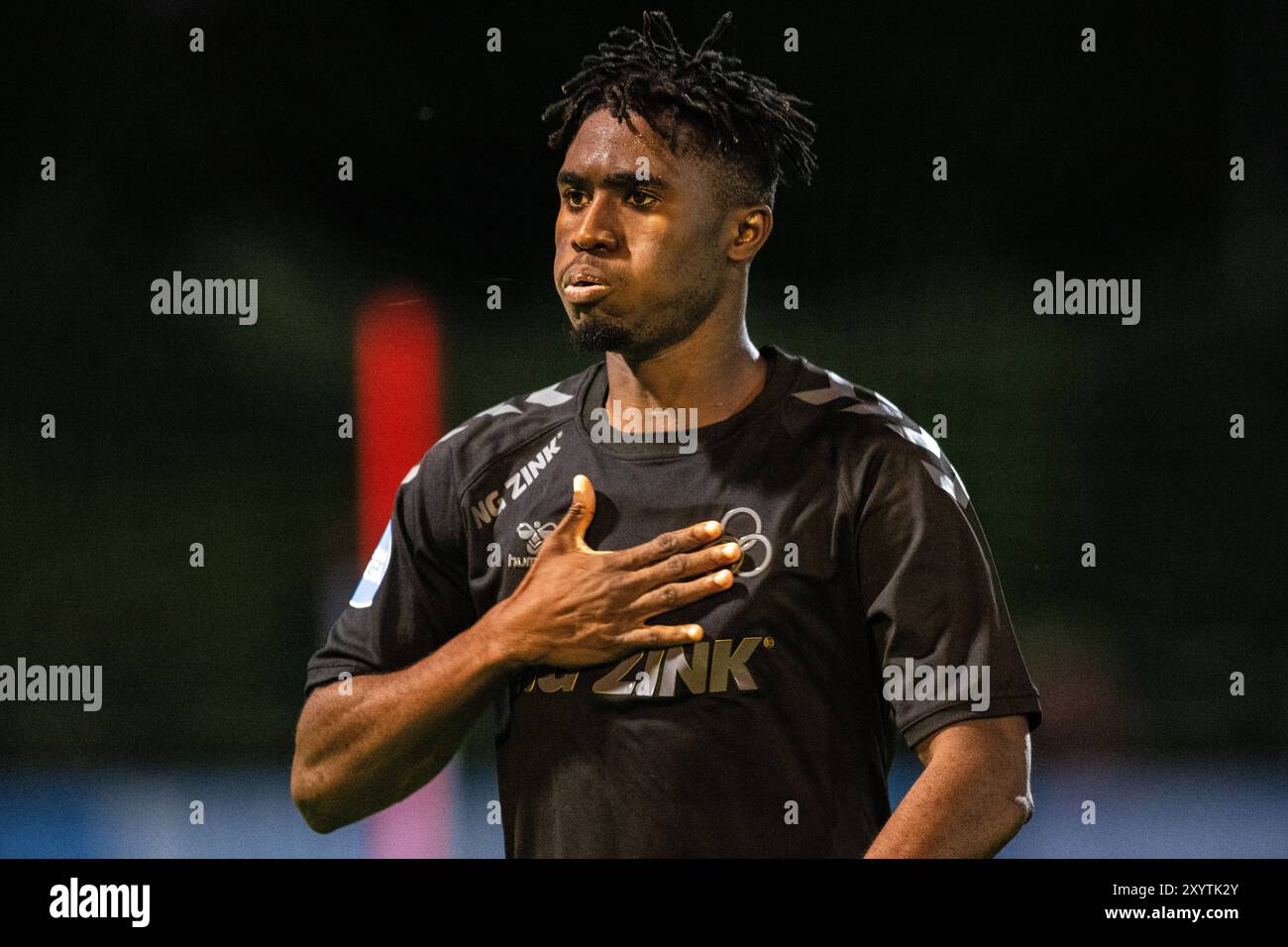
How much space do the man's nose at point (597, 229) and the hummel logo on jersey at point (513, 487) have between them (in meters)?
0.35

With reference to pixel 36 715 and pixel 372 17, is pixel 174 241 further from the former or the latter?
pixel 36 715

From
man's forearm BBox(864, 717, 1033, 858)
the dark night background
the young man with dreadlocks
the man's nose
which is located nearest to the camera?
man's forearm BBox(864, 717, 1033, 858)

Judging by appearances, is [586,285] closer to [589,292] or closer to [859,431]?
[589,292]

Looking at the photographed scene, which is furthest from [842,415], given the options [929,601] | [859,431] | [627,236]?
[627,236]

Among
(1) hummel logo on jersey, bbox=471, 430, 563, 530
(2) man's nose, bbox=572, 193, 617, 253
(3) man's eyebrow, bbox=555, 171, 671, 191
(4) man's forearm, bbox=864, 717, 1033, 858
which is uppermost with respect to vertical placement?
(3) man's eyebrow, bbox=555, 171, 671, 191

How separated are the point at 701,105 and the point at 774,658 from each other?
3.02 ft

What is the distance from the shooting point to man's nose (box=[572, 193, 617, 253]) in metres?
2.48

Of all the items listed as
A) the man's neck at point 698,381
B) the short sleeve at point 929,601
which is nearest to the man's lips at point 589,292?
the man's neck at point 698,381


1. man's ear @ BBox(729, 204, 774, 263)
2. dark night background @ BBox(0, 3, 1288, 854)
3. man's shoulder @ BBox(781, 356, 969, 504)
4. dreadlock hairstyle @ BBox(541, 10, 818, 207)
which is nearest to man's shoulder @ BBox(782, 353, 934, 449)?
man's shoulder @ BBox(781, 356, 969, 504)

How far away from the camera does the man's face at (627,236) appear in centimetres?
249

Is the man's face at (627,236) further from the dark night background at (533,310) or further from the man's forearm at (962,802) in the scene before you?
the dark night background at (533,310)

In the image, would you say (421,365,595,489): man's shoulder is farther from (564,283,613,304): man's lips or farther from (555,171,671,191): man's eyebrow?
(555,171,671,191): man's eyebrow

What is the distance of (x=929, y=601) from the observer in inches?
92.2

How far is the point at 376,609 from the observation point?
267 cm
